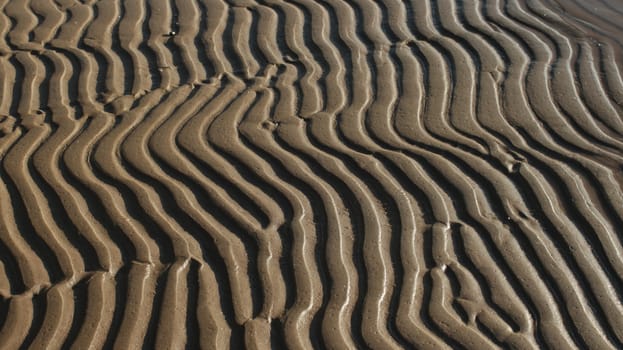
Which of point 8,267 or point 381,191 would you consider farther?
point 381,191

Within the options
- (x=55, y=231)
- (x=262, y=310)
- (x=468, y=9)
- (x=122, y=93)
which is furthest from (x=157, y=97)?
(x=468, y=9)

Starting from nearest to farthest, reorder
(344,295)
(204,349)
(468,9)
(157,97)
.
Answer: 1. (204,349)
2. (344,295)
3. (157,97)
4. (468,9)

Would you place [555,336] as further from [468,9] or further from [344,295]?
[468,9]

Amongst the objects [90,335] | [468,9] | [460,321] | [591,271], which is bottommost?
[90,335]

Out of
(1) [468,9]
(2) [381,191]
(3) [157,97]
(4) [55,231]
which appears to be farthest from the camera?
(1) [468,9]

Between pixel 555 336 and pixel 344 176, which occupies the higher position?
pixel 344 176

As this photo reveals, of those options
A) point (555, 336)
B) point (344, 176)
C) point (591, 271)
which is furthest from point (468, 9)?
point (555, 336)
